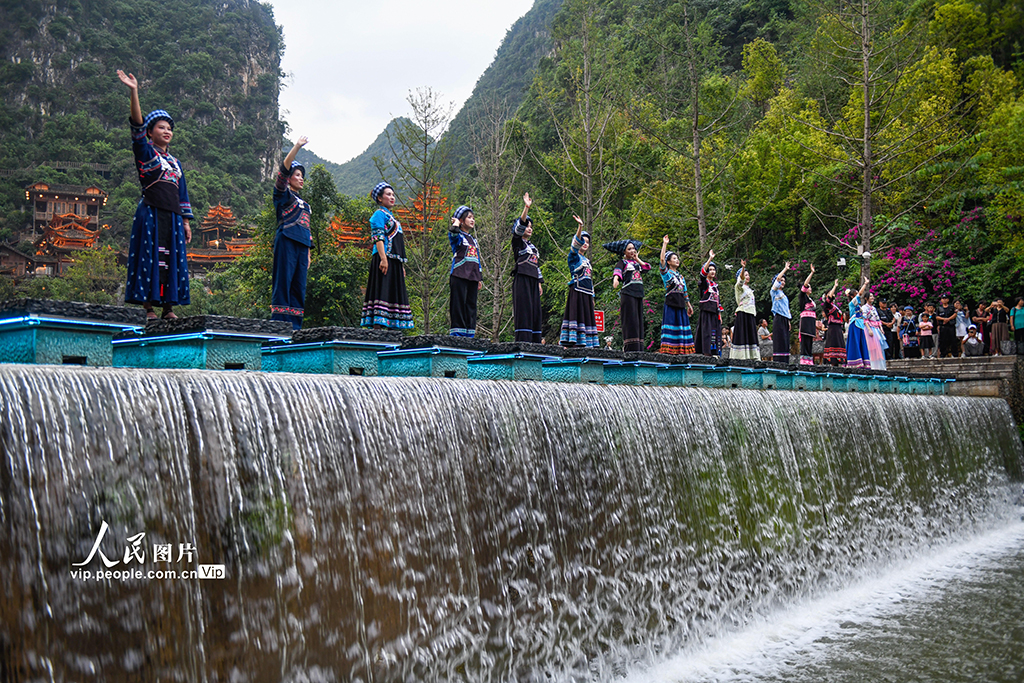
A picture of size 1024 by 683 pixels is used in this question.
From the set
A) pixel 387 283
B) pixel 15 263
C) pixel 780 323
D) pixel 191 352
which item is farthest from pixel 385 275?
pixel 15 263

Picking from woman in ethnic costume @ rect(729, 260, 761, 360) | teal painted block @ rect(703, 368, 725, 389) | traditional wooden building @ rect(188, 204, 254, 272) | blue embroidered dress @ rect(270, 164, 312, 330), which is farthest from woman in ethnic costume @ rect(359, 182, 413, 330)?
traditional wooden building @ rect(188, 204, 254, 272)

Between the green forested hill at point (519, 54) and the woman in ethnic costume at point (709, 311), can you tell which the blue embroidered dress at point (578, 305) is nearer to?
the woman in ethnic costume at point (709, 311)

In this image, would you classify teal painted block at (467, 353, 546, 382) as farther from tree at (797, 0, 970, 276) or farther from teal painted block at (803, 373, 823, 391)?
tree at (797, 0, 970, 276)

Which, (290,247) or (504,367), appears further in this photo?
(290,247)

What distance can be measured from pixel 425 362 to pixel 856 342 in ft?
33.8

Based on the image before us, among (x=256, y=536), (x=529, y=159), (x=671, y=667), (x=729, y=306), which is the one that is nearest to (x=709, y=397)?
(x=671, y=667)

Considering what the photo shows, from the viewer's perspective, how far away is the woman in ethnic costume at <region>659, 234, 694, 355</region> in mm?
9328

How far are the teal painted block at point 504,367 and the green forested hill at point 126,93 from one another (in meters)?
40.5

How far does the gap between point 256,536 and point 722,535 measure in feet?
13.3

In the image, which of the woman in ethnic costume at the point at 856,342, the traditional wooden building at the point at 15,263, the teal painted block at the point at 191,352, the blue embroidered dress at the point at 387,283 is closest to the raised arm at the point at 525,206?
the blue embroidered dress at the point at 387,283

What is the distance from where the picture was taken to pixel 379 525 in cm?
364

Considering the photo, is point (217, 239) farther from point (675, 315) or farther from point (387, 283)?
point (387, 283)

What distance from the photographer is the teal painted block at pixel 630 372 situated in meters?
6.75

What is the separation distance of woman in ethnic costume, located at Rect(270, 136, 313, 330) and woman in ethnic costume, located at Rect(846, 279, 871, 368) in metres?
10.2
